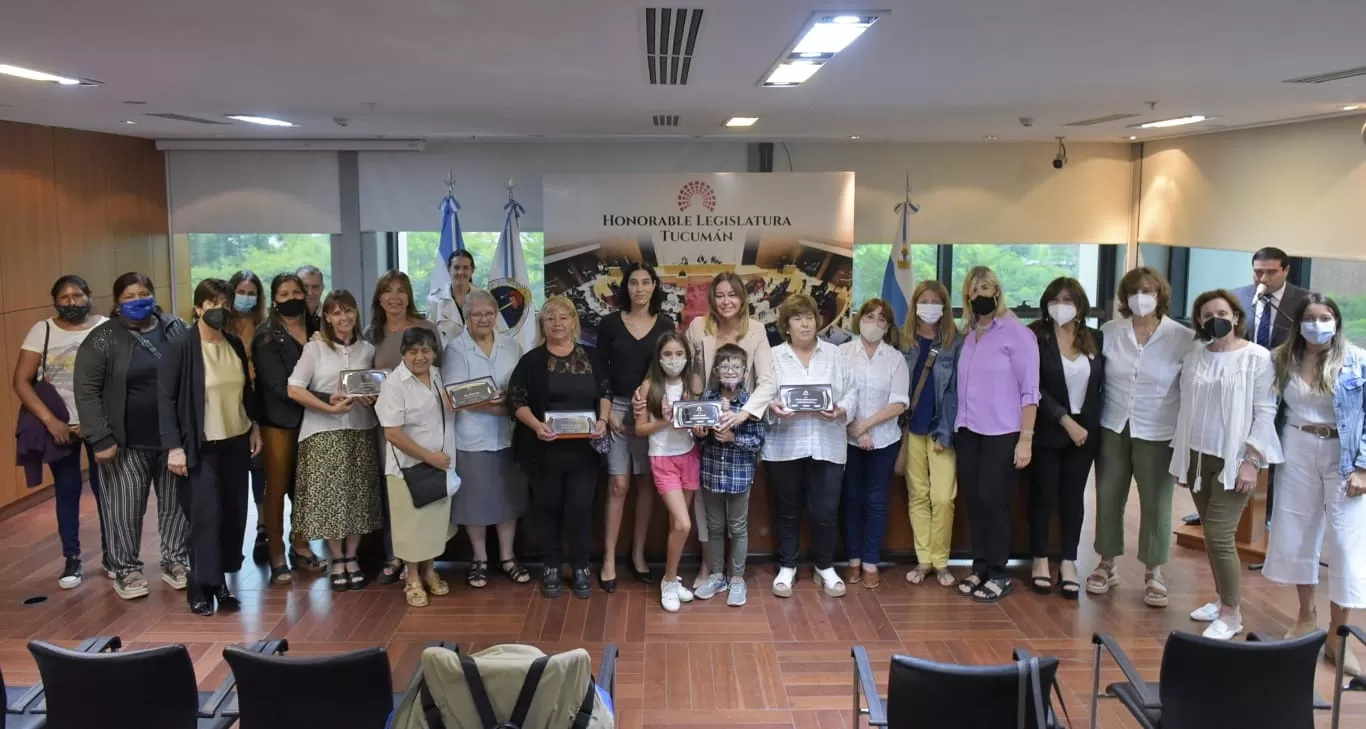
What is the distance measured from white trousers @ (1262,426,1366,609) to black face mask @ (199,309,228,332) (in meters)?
4.68

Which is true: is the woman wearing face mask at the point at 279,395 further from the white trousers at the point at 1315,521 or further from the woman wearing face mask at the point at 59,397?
the white trousers at the point at 1315,521

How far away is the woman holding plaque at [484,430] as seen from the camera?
4.70 metres

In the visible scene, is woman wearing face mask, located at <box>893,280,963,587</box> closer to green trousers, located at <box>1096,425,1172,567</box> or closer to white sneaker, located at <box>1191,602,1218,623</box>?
green trousers, located at <box>1096,425,1172,567</box>

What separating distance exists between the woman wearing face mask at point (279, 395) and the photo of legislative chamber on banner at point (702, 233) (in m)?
3.65

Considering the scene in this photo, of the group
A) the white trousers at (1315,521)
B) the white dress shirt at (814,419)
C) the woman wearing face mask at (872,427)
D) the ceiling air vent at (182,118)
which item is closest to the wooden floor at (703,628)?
the woman wearing face mask at (872,427)

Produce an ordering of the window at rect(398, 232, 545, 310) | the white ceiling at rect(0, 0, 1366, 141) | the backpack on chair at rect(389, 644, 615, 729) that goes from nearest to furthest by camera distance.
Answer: the backpack on chair at rect(389, 644, 615, 729)
the white ceiling at rect(0, 0, 1366, 141)
the window at rect(398, 232, 545, 310)

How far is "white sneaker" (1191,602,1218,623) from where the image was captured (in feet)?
15.1

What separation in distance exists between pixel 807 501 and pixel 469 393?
5.66 ft

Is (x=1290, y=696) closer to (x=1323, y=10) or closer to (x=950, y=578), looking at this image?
(x=1323, y=10)

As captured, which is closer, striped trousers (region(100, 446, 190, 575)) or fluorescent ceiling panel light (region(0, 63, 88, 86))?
fluorescent ceiling panel light (region(0, 63, 88, 86))

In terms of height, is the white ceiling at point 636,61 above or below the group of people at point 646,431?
above

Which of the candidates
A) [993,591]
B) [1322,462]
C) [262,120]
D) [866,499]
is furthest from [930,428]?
[262,120]

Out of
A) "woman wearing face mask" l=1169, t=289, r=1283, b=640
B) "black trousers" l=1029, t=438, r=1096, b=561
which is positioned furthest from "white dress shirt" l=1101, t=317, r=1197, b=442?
"black trousers" l=1029, t=438, r=1096, b=561

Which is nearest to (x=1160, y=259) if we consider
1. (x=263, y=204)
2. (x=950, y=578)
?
(x=950, y=578)
